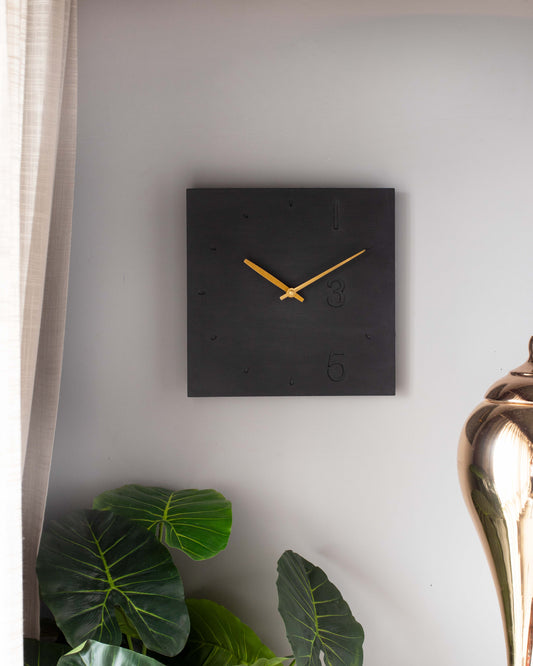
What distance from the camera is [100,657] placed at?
780mm

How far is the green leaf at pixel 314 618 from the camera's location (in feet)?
3.01

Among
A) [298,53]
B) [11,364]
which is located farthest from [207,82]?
[11,364]

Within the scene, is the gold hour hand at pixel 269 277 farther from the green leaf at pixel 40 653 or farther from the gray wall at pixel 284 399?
the green leaf at pixel 40 653

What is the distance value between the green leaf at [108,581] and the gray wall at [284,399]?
0.61 ft

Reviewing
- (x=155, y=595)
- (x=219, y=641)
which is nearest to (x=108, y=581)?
(x=155, y=595)

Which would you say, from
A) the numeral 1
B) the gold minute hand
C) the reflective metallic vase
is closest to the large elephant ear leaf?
the numeral 1

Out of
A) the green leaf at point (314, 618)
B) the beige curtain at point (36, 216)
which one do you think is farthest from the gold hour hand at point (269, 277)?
the green leaf at point (314, 618)

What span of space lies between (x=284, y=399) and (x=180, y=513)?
35 centimetres

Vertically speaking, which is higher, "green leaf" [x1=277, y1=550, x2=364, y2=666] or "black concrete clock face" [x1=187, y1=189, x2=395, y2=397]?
"black concrete clock face" [x1=187, y1=189, x2=395, y2=397]

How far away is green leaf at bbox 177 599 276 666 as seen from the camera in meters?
1.06

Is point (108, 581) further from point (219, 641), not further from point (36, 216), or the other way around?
point (36, 216)

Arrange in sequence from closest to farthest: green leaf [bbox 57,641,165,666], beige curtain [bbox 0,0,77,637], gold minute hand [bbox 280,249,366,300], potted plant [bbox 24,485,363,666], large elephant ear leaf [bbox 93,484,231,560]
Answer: beige curtain [bbox 0,0,77,637] → green leaf [bbox 57,641,165,666] → potted plant [bbox 24,485,363,666] → large elephant ear leaf [bbox 93,484,231,560] → gold minute hand [bbox 280,249,366,300]

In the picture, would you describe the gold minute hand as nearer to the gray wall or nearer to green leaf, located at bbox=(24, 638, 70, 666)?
the gray wall

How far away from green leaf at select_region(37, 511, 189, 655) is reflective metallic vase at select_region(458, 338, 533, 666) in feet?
2.39
